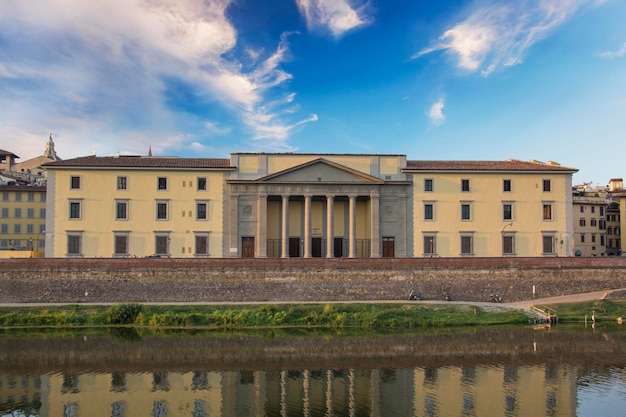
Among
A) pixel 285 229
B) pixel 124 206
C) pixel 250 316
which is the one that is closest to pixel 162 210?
pixel 124 206

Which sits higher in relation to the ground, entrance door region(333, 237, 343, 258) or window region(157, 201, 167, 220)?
window region(157, 201, 167, 220)

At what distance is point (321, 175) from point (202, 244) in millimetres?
11469

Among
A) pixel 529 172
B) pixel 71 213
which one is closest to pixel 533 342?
pixel 529 172

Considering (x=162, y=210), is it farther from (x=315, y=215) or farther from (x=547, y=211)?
(x=547, y=211)

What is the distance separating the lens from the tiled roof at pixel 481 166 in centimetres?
4512

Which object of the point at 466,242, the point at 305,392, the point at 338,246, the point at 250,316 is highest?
the point at 466,242

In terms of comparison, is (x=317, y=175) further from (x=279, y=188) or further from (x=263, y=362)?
(x=263, y=362)

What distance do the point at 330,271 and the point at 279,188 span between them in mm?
10056

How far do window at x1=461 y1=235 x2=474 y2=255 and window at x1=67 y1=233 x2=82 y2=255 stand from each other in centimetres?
3177

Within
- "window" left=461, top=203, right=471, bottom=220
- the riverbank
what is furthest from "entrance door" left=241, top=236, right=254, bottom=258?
"window" left=461, top=203, right=471, bottom=220

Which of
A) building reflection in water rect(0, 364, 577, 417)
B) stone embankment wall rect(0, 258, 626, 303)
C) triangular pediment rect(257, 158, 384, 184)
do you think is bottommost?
building reflection in water rect(0, 364, 577, 417)

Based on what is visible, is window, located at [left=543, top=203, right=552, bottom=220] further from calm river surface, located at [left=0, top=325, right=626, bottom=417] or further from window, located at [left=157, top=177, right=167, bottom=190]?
window, located at [left=157, top=177, right=167, bottom=190]

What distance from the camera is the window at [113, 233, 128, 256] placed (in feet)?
142

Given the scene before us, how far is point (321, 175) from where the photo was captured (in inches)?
1751
